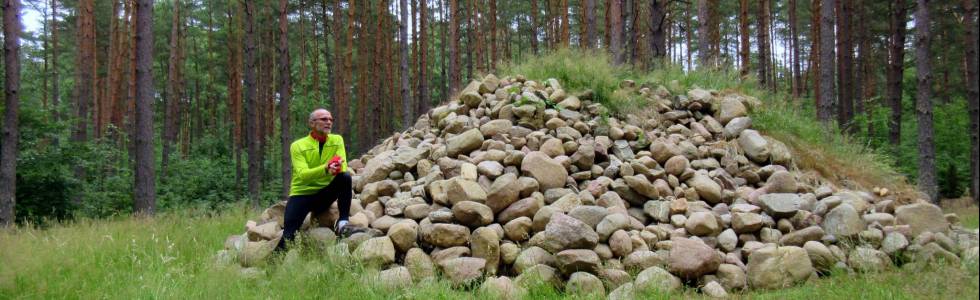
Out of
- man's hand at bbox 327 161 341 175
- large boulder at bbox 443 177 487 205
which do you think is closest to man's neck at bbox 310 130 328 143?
man's hand at bbox 327 161 341 175

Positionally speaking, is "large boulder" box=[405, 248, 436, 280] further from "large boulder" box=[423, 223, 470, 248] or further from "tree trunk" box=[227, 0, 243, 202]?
"tree trunk" box=[227, 0, 243, 202]

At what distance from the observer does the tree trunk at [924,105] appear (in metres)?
10.1

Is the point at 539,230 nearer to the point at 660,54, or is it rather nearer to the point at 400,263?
the point at 400,263

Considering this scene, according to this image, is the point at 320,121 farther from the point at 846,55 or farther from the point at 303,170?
the point at 846,55

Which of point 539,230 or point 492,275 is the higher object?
point 539,230

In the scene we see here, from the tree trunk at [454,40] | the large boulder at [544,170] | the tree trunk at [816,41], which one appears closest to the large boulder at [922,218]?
the large boulder at [544,170]

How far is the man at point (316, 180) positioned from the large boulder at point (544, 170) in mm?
1856

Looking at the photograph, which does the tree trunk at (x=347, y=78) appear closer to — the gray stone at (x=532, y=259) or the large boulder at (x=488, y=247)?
the large boulder at (x=488, y=247)

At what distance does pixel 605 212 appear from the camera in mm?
5238

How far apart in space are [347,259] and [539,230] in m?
1.78

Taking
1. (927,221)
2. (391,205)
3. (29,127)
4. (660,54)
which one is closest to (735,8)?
(660,54)

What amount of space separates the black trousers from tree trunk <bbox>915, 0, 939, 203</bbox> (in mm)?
10419

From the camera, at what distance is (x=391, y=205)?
5.90 metres

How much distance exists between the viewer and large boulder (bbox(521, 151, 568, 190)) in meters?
5.88
